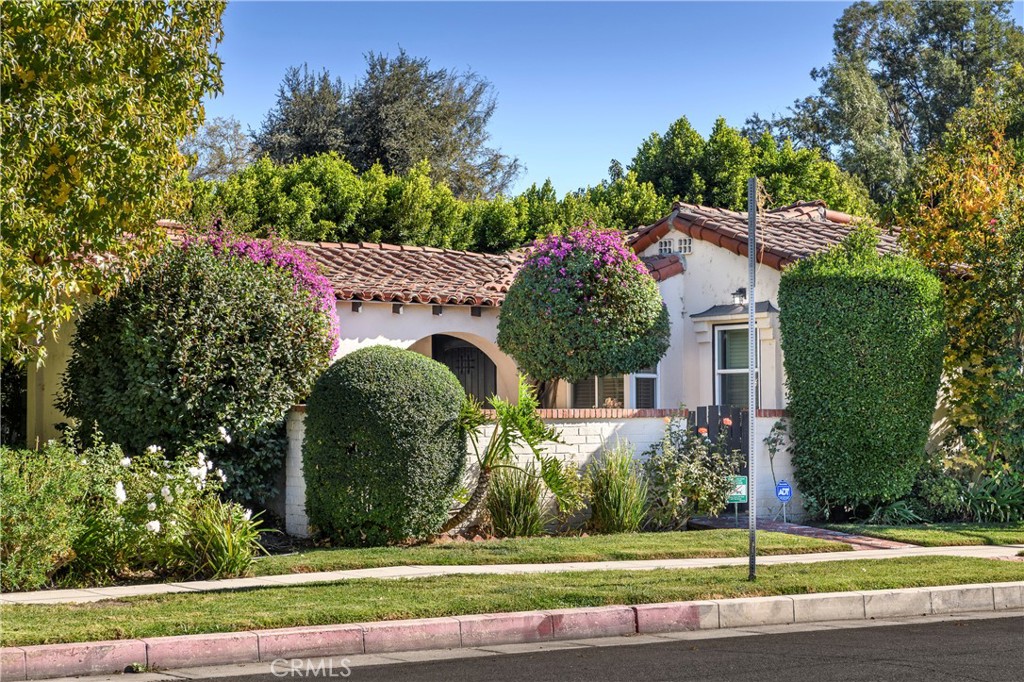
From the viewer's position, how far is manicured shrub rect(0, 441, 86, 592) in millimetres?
10914

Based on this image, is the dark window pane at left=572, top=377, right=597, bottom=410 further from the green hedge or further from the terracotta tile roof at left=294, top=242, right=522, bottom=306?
the green hedge

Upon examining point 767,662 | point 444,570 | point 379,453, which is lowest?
point 767,662

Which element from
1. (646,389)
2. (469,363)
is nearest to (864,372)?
(646,389)

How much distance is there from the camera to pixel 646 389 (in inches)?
828

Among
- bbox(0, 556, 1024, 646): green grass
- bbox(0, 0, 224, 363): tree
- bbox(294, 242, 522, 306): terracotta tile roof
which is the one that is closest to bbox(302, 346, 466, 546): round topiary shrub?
bbox(0, 556, 1024, 646): green grass

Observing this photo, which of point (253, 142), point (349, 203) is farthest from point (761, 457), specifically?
point (253, 142)

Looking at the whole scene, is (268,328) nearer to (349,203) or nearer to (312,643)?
(312,643)

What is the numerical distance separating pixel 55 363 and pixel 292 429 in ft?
12.7

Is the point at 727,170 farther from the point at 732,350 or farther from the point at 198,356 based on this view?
the point at 198,356

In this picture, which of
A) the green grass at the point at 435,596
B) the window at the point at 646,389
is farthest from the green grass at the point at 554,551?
the window at the point at 646,389

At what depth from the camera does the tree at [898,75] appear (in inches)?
1866

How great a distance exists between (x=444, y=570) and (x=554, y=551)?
1.48 metres

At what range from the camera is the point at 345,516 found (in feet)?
44.8

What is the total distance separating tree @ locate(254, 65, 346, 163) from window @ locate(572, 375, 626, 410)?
1929 cm
